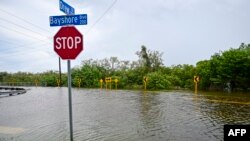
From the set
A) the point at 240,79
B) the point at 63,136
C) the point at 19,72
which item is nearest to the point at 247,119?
the point at 63,136

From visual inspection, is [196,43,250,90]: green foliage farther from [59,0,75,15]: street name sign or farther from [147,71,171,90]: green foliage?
[59,0,75,15]: street name sign

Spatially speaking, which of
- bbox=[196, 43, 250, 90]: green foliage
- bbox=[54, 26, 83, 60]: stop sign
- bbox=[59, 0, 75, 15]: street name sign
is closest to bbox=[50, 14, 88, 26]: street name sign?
bbox=[59, 0, 75, 15]: street name sign

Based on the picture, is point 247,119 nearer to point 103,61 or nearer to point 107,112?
point 107,112

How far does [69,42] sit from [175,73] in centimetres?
4401

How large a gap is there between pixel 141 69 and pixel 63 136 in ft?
150

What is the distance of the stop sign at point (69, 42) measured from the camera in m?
8.25

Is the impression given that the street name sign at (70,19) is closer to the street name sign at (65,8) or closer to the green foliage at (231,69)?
the street name sign at (65,8)

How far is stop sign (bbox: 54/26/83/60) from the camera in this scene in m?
8.25

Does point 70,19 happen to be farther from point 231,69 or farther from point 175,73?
point 175,73

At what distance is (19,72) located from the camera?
4173 inches

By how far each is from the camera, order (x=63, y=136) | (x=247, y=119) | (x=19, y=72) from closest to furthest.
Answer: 1. (x=63, y=136)
2. (x=247, y=119)
3. (x=19, y=72)

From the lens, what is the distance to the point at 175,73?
168 ft

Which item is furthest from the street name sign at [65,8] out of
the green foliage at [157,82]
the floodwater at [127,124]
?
the green foliage at [157,82]

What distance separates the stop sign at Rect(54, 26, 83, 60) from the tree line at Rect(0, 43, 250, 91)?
78.4ft
